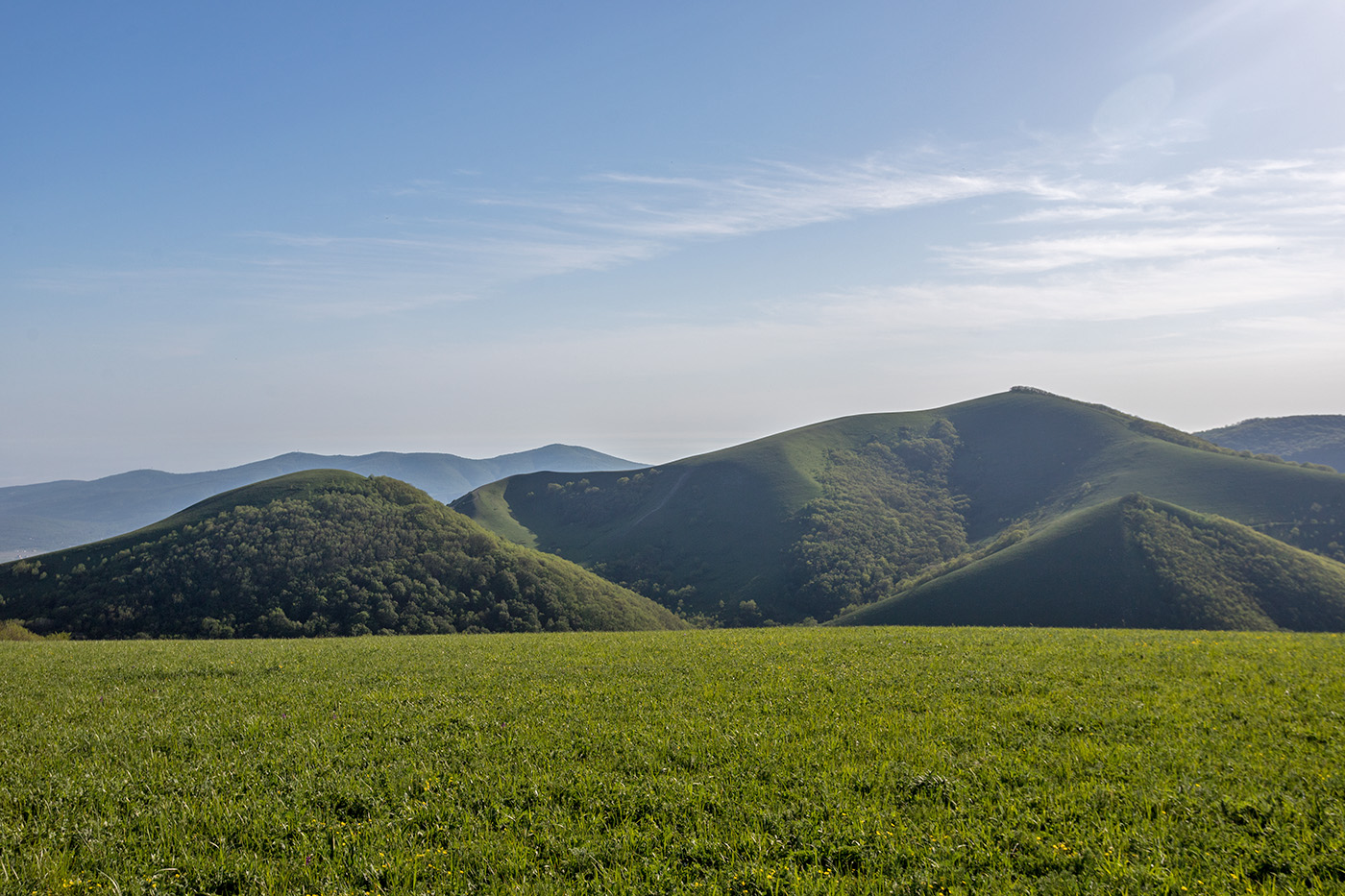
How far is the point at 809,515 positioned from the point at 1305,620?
299ft

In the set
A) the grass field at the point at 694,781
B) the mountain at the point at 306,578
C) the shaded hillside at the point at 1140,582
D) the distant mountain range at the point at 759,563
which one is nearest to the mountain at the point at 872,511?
the distant mountain range at the point at 759,563

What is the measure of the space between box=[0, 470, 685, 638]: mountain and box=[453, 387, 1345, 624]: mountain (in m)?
45.5

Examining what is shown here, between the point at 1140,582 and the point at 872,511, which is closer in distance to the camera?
the point at 1140,582

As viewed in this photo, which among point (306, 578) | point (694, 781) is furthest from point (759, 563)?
point (694, 781)

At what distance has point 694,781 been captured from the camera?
8.90m

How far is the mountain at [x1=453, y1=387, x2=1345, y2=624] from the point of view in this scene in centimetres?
12850

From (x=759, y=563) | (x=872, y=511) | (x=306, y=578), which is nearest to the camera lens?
(x=306, y=578)

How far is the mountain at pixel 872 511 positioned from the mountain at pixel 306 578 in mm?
45534

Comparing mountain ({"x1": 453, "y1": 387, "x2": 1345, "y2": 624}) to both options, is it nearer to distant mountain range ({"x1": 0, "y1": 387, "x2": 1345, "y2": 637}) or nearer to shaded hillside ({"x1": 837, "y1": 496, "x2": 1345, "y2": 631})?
distant mountain range ({"x1": 0, "y1": 387, "x2": 1345, "y2": 637})

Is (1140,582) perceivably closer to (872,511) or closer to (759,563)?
(759,563)

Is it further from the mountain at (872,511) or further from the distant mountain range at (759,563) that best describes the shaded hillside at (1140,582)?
the mountain at (872,511)

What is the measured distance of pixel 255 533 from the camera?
8556 cm

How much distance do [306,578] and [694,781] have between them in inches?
3399

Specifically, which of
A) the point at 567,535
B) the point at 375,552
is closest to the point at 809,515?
the point at 567,535
